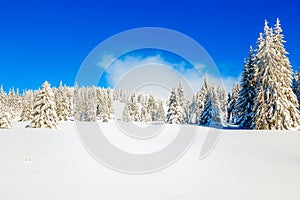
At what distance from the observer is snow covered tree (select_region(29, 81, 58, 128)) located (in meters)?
40.2

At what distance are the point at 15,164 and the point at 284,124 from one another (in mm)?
30453

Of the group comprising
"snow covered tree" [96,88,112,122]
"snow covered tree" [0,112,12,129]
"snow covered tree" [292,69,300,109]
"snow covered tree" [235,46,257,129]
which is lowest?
"snow covered tree" [0,112,12,129]

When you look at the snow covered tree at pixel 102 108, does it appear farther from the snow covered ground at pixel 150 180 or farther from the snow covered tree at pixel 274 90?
the snow covered ground at pixel 150 180

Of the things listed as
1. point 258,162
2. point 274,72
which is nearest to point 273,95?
point 274,72

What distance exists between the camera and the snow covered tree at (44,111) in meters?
40.2

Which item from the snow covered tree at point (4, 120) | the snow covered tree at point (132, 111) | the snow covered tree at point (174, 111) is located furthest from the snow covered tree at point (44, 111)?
the snow covered tree at point (132, 111)

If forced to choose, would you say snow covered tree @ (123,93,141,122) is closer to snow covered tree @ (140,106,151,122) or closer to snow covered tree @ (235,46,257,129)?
snow covered tree @ (140,106,151,122)

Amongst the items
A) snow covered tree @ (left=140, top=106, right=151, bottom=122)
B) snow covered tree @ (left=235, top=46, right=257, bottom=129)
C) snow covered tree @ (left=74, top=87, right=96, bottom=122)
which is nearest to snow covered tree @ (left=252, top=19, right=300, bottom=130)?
snow covered tree @ (left=235, top=46, right=257, bottom=129)

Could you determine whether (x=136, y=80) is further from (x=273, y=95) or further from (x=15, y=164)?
(x=273, y=95)

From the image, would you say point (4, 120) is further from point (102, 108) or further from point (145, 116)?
point (145, 116)

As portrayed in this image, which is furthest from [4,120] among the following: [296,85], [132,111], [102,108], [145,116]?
[145,116]

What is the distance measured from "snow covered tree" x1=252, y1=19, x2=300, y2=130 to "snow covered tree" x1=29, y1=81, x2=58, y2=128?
29.2 m

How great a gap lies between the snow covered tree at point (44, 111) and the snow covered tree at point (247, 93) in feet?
95.0

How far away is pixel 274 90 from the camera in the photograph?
33312 mm
